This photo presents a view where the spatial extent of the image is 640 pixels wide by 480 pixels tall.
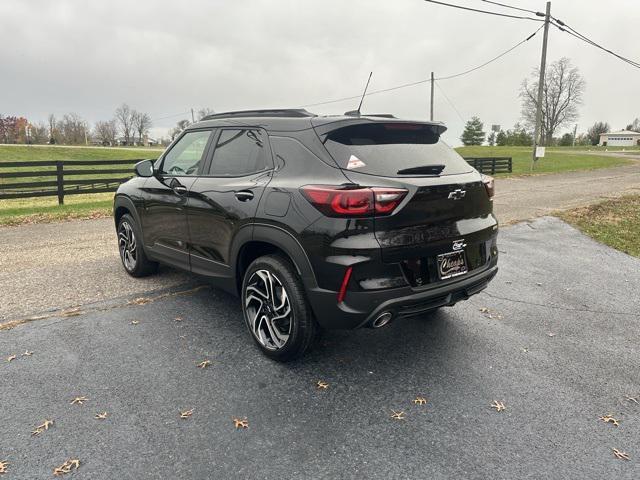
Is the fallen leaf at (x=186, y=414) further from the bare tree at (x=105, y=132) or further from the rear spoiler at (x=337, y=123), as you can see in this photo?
the bare tree at (x=105, y=132)

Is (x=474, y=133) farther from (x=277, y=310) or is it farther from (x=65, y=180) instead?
(x=277, y=310)

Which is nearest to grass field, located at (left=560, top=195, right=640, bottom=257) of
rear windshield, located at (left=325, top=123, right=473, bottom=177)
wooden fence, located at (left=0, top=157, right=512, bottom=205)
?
wooden fence, located at (left=0, top=157, right=512, bottom=205)

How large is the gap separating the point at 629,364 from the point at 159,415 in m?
3.34

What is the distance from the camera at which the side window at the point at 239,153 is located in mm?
3359

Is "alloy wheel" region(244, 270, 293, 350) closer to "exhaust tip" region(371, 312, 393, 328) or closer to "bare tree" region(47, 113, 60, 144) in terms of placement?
"exhaust tip" region(371, 312, 393, 328)

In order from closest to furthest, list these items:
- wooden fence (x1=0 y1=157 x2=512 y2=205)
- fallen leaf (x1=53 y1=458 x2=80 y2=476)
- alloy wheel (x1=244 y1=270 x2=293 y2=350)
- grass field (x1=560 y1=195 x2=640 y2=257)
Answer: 1. fallen leaf (x1=53 y1=458 x2=80 y2=476)
2. alloy wheel (x1=244 y1=270 x2=293 y2=350)
3. grass field (x1=560 y1=195 x2=640 y2=257)
4. wooden fence (x1=0 y1=157 x2=512 y2=205)

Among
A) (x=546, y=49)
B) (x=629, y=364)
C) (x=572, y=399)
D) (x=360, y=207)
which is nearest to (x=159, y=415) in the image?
(x=360, y=207)

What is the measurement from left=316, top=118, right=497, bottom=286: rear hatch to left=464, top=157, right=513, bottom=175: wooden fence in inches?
789

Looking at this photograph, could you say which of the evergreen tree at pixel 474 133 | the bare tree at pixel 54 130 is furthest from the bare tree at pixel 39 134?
the evergreen tree at pixel 474 133

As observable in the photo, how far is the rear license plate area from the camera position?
299 cm

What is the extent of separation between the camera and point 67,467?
2227 millimetres

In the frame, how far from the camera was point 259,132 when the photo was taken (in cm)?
343

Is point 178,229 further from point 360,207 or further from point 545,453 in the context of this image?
point 545,453

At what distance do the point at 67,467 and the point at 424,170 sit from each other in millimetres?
2695
